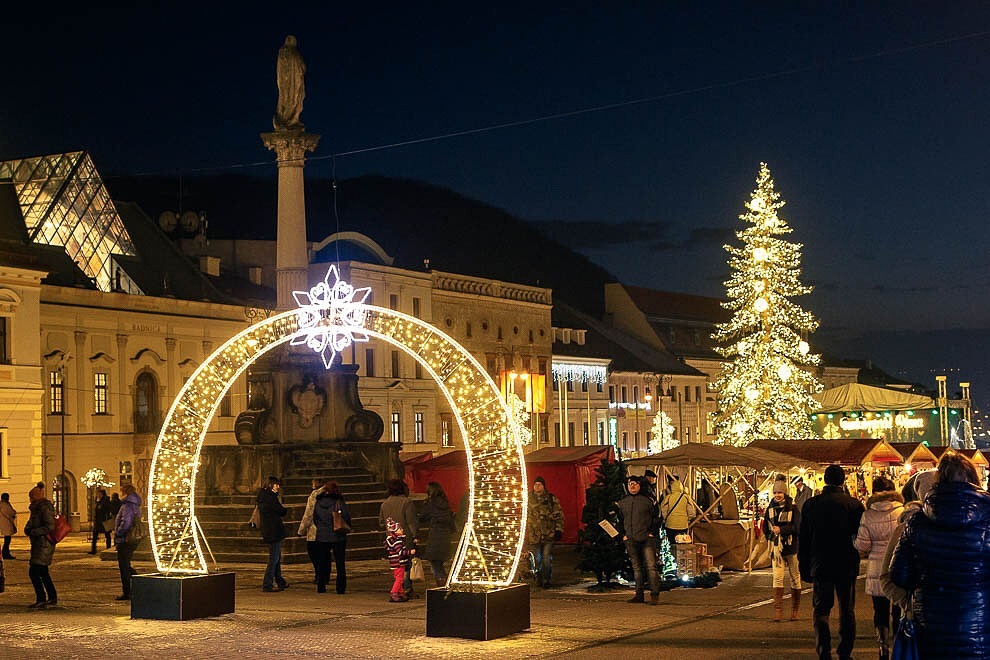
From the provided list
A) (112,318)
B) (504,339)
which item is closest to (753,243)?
(112,318)

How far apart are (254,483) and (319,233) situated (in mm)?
76658

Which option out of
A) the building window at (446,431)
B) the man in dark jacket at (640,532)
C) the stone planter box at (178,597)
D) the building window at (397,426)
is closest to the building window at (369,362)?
the building window at (397,426)

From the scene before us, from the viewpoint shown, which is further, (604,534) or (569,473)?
(569,473)

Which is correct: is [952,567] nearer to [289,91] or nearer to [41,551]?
[41,551]

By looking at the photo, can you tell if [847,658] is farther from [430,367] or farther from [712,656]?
[430,367]

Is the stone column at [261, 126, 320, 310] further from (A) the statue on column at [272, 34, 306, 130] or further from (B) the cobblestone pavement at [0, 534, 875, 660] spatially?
(B) the cobblestone pavement at [0, 534, 875, 660]

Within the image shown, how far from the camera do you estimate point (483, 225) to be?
635ft

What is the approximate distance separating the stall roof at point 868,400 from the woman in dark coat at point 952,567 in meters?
41.3

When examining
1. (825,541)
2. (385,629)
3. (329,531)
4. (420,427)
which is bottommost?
(385,629)

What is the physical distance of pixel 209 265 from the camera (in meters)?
63.2

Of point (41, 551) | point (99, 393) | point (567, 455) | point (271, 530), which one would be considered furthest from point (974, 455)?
point (99, 393)

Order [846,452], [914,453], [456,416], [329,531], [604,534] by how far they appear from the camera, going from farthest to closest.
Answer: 1. [914,453]
2. [846,452]
3. [604,534]
4. [329,531]
5. [456,416]

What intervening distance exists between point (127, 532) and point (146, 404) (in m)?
35.1

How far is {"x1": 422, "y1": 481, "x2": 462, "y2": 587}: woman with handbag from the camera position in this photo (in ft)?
63.9
